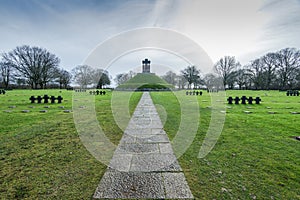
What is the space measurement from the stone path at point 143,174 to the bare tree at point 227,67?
185 feet

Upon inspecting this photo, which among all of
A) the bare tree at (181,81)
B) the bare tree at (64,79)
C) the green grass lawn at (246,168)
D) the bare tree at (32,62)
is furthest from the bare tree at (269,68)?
the bare tree at (64,79)

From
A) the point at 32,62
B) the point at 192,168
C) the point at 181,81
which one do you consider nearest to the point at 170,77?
the point at 181,81

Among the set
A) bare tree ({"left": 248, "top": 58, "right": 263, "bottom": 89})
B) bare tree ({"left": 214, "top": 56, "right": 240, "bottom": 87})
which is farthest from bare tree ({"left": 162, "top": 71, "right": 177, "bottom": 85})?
bare tree ({"left": 248, "top": 58, "right": 263, "bottom": 89})

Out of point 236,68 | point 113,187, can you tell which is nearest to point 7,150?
point 113,187

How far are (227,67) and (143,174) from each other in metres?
60.9

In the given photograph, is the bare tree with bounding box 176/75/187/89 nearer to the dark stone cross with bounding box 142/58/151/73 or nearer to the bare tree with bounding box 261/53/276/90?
the dark stone cross with bounding box 142/58/151/73

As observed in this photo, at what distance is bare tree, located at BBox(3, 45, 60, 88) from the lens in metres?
42.6

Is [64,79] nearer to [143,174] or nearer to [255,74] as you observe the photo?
[143,174]

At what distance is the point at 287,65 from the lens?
1671 inches

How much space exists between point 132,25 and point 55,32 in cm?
726

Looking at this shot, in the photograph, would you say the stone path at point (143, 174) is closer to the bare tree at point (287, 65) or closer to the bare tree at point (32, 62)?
the bare tree at point (32, 62)

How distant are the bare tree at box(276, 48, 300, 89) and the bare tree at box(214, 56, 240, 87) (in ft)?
40.5

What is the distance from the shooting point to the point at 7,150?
3.16 metres

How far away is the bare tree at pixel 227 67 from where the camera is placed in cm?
5294
